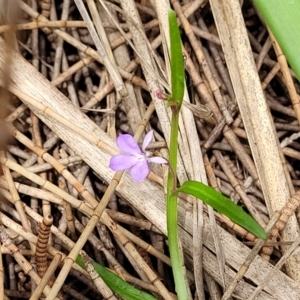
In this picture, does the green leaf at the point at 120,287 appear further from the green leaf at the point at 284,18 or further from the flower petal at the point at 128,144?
the green leaf at the point at 284,18

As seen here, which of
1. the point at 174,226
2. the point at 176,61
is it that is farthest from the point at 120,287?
the point at 176,61

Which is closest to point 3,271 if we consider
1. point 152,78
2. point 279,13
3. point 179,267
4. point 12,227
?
point 12,227

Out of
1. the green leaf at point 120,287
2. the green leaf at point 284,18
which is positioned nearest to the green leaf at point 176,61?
the green leaf at point 284,18

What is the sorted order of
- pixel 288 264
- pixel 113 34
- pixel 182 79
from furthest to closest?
1. pixel 113 34
2. pixel 288 264
3. pixel 182 79

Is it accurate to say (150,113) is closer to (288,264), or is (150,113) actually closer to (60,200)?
(60,200)

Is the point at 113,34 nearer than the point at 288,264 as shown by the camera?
No

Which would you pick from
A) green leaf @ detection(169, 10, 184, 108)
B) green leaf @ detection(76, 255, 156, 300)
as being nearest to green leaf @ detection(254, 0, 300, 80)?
green leaf @ detection(169, 10, 184, 108)
